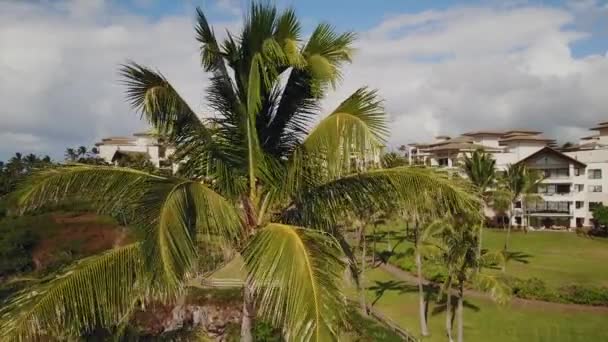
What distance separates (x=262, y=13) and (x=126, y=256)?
3582 mm

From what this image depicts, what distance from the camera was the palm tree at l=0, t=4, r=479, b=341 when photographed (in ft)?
19.8

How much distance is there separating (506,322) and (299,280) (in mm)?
25188

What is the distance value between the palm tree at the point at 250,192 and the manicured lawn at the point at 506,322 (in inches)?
805

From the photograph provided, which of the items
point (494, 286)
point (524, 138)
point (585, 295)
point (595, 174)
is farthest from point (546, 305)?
point (524, 138)

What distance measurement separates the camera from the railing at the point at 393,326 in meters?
23.5

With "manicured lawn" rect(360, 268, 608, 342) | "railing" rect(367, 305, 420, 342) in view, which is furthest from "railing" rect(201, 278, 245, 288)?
"manicured lawn" rect(360, 268, 608, 342)

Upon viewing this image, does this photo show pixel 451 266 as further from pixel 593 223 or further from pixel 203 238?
pixel 593 223

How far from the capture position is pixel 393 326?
1006 inches

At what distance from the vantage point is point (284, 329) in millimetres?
5992

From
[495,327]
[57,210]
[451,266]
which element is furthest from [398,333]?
[57,210]

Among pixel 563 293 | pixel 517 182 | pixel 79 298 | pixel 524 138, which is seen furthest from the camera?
pixel 524 138

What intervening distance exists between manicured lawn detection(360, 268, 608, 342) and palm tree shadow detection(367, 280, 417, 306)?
1.04 meters

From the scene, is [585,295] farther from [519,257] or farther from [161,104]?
[161,104]

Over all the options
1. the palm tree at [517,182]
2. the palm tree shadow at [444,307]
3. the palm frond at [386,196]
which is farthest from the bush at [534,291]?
→ the palm frond at [386,196]
